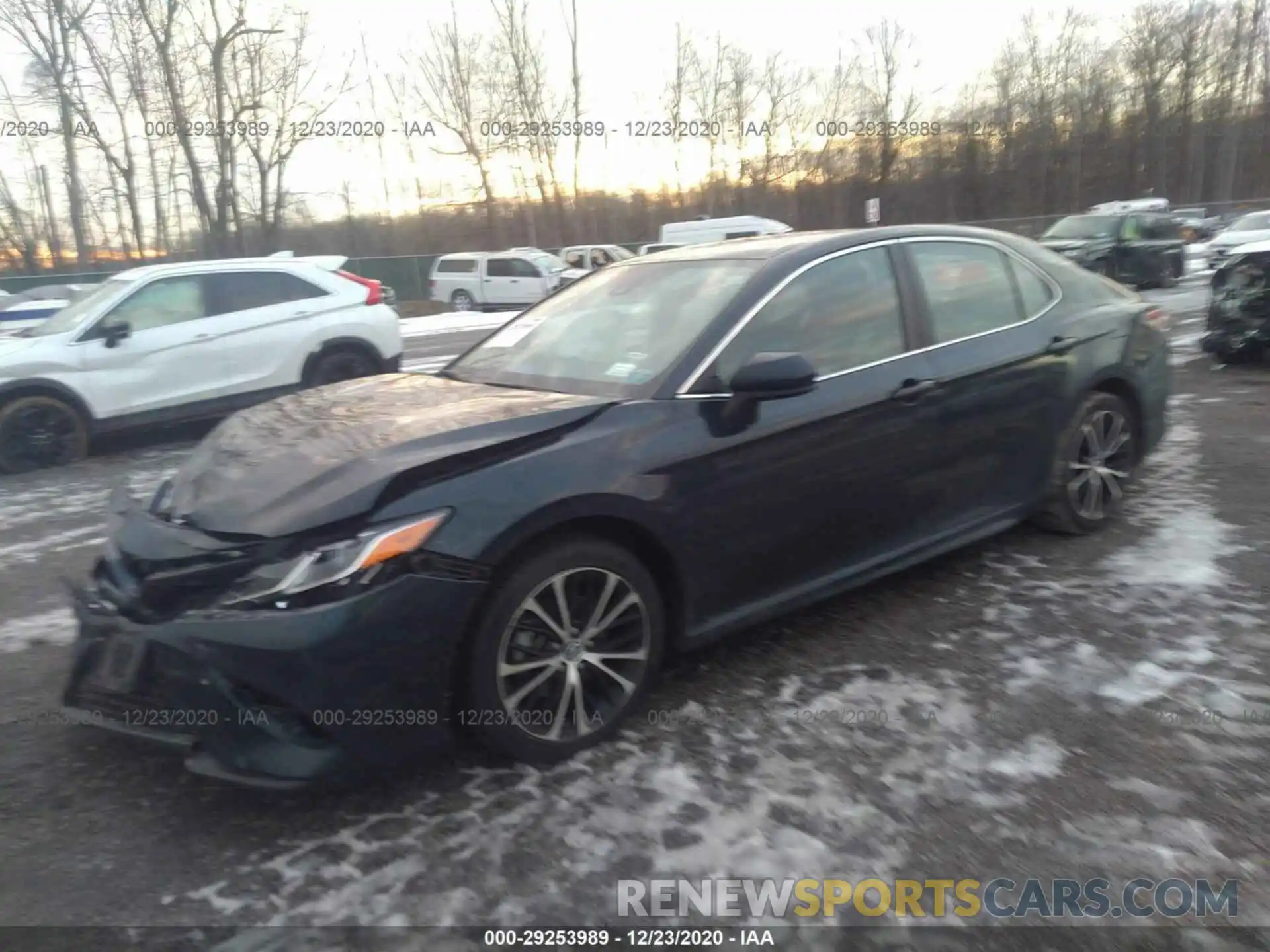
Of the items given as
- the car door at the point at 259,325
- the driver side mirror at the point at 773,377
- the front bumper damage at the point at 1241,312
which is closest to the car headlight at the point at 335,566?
the driver side mirror at the point at 773,377

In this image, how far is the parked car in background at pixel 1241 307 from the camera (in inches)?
354

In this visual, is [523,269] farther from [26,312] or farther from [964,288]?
[964,288]

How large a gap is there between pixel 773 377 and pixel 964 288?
1.54 meters

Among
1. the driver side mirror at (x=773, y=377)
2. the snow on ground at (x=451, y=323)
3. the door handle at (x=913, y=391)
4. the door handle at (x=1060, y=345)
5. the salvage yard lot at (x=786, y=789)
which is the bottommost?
the snow on ground at (x=451, y=323)

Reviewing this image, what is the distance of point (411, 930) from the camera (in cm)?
238

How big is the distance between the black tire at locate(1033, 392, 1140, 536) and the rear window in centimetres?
2627

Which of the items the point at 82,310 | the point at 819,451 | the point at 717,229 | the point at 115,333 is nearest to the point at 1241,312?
the point at 819,451

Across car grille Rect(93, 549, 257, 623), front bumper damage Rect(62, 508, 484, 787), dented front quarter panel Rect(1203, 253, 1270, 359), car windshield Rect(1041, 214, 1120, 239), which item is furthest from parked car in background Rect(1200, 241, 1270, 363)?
car windshield Rect(1041, 214, 1120, 239)

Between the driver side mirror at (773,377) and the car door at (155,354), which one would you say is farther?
the car door at (155,354)

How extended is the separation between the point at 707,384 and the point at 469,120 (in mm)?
37923

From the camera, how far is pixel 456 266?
30.1 m

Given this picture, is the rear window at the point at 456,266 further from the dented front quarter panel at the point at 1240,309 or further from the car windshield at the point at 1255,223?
the dented front quarter panel at the point at 1240,309

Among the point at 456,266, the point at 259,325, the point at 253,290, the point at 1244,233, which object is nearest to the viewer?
the point at 259,325

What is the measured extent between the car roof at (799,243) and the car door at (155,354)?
5.32 m
